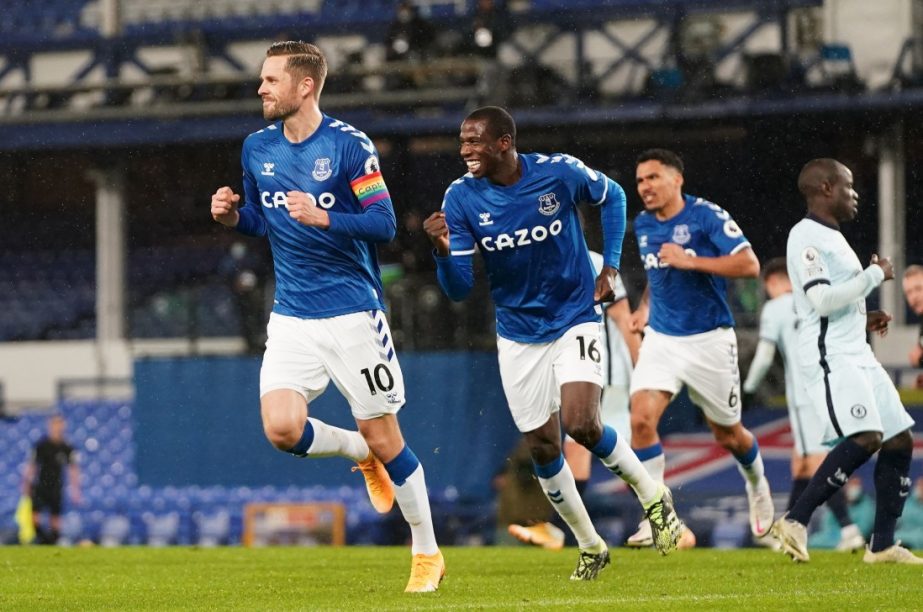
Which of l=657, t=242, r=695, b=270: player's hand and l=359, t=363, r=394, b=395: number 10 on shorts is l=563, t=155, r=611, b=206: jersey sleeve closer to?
l=359, t=363, r=394, b=395: number 10 on shorts

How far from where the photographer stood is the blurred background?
1354 cm

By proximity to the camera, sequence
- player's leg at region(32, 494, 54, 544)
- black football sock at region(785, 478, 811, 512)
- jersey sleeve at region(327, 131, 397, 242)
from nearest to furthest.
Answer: jersey sleeve at region(327, 131, 397, 242) → black football sock at region(785, 478, 811, 512) → player's leg at region(32, 494, 54, 544)

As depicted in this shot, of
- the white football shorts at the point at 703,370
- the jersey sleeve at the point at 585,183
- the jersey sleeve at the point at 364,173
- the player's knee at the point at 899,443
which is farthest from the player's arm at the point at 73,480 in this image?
the jersey sleeve at the point at 364,173

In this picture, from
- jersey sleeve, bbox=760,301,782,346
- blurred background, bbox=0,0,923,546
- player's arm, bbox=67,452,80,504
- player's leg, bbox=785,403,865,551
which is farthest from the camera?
player's arm, bbox=67,452,80,504

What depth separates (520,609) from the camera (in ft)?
19.4

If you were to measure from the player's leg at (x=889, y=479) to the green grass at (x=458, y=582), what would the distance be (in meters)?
0.18

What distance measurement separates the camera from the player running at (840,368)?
317 inches

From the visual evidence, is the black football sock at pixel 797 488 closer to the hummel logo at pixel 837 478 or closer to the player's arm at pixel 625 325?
the player's arm at pixel 625 325

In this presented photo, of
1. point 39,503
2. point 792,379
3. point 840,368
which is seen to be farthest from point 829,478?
point 39,503

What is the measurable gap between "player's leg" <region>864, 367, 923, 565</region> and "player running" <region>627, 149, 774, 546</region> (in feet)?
3.55

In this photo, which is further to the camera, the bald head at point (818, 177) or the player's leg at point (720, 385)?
the player's leg at point (720, 385)

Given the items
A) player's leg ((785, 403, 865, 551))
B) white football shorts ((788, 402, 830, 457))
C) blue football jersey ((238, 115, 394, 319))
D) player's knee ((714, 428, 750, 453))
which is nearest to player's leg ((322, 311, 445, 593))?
blue football jersey ((238, 115, 394, 319))

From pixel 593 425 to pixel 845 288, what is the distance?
1705 mm

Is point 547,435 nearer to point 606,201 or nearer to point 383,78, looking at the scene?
point 606,201
